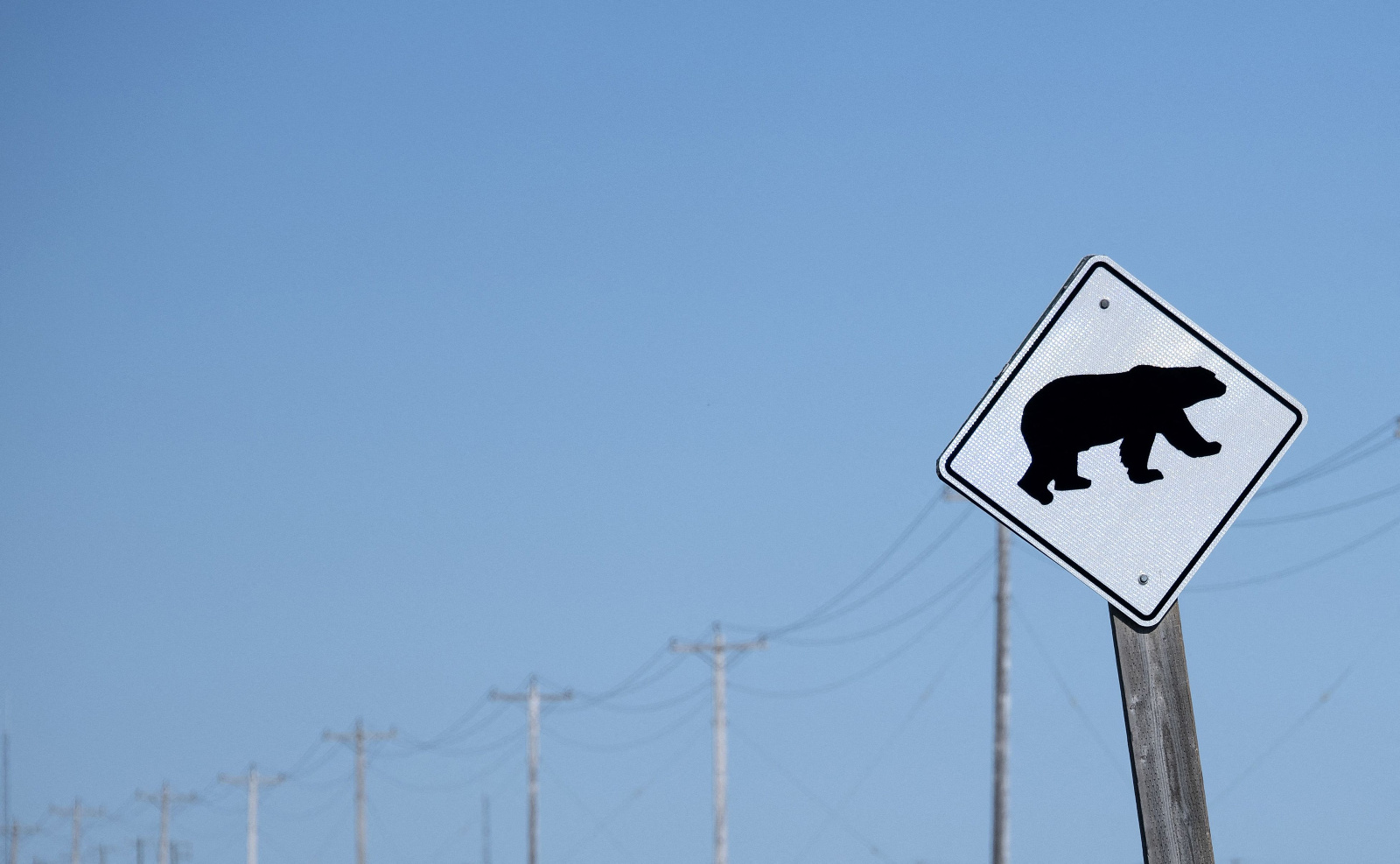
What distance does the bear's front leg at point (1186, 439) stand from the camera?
376 cm

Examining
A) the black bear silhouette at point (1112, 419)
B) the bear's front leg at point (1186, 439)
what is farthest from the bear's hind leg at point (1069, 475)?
the bear's front leg at point (1186, 439)

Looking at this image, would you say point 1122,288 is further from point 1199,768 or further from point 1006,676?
point 1006,676

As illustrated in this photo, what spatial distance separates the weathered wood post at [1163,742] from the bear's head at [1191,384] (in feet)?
1.28

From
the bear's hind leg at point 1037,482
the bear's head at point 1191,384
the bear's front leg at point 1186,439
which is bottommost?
the bear's hind leg at point 1037,482

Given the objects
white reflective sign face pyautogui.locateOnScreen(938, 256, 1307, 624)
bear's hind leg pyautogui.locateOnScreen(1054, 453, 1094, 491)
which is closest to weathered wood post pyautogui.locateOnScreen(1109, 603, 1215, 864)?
white reflective sign face pyautogui.locateOnScreen(938, 256, 1307, 624)

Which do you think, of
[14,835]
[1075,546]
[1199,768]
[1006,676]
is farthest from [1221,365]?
[14,835]

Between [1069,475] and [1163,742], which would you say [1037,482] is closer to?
[1069,475]

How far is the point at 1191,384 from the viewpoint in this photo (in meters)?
3.81

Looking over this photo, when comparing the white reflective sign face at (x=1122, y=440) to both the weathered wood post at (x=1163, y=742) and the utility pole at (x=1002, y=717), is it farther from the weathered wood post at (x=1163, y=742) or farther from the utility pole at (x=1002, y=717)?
the utility pole at (x=1002, y=717)

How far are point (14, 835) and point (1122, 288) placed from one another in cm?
10777

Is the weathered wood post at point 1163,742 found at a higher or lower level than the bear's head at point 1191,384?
lower

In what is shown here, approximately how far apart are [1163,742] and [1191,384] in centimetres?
67

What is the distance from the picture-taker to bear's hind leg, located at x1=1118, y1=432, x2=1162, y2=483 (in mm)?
3750

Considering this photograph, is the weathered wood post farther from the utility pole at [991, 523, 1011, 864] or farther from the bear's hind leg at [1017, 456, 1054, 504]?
the utility pole at [991, 523, 1011, 864]
